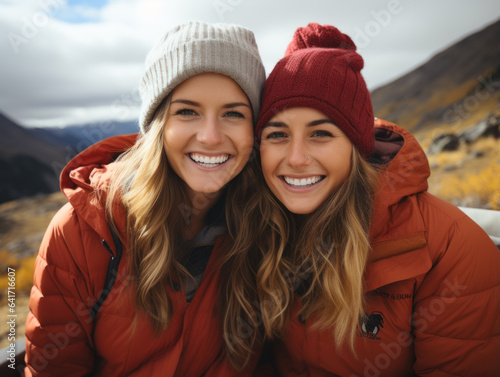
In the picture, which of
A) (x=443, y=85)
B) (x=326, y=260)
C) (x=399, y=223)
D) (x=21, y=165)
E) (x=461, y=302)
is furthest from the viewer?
(x=443, y=85)

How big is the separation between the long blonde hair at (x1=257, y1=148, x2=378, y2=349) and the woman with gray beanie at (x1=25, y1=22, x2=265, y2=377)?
0.53 ft

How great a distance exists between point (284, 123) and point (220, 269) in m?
0.93

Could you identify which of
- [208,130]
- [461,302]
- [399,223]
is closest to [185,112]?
[208,130]

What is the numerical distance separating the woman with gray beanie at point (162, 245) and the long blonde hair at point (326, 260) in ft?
0.53

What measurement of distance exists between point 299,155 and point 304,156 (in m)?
0.03

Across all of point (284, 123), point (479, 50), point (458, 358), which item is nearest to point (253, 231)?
point (284, 123)

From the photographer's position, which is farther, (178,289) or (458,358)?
(178,289)

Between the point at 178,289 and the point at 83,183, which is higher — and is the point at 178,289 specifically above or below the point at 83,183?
below

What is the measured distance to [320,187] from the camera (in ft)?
5.52

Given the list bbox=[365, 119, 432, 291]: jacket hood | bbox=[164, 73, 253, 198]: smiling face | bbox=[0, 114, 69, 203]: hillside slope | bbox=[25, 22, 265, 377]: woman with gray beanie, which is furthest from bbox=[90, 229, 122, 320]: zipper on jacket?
bbox=[0, 114, 69, 203]: hillside slope

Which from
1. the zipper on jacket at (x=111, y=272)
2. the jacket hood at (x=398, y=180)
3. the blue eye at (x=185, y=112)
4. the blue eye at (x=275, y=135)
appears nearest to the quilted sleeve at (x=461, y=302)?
the jacket hood at (x=398, y=180)

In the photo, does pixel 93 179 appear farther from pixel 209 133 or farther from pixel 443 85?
pixel 443 85

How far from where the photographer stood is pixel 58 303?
4.98 ft

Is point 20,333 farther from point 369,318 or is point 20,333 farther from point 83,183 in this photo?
point 369,318
